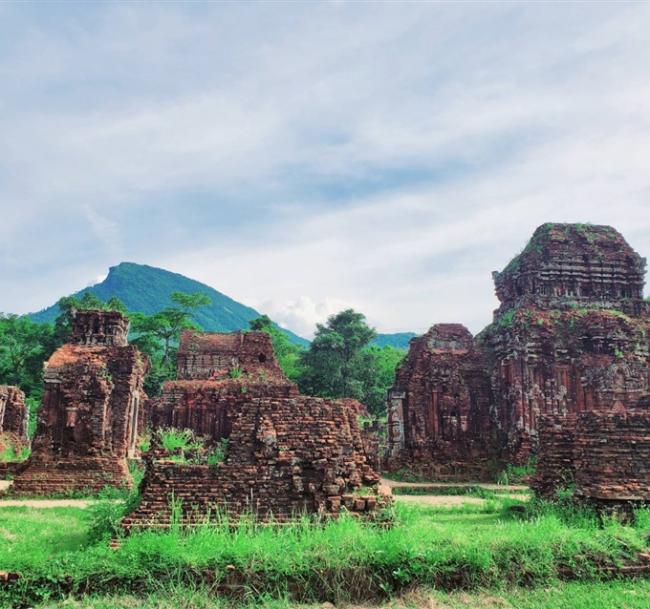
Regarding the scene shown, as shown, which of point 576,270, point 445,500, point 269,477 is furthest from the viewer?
point 576,270

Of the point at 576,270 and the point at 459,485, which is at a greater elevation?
the point at 576,270

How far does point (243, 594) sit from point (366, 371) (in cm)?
3584

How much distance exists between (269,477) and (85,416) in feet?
35.6

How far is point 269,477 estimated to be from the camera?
26.7 feet

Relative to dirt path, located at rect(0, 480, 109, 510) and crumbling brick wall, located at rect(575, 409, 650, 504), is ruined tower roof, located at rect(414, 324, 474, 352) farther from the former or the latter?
dirt path, located at rect(0, 480, 109, 510)

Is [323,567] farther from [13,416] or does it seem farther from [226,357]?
[13,416]

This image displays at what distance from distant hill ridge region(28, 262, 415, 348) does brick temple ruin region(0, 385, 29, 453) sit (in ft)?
357

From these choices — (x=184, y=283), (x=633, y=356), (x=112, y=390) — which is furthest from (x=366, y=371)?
(x=184, y=283)

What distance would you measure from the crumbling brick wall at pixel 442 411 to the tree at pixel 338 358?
57.5 feet

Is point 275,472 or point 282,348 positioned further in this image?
point 282,348

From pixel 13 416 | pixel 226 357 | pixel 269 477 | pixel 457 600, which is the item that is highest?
pixel 226 357

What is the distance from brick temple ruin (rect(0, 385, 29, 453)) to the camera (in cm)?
2459

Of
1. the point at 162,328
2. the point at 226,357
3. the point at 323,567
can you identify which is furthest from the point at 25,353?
the point at 323,567

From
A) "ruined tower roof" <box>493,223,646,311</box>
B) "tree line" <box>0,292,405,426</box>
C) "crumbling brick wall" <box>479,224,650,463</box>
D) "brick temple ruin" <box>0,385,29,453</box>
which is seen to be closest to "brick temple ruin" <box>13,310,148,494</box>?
"brick temple ruin" <box>0,385,29,453</box>
